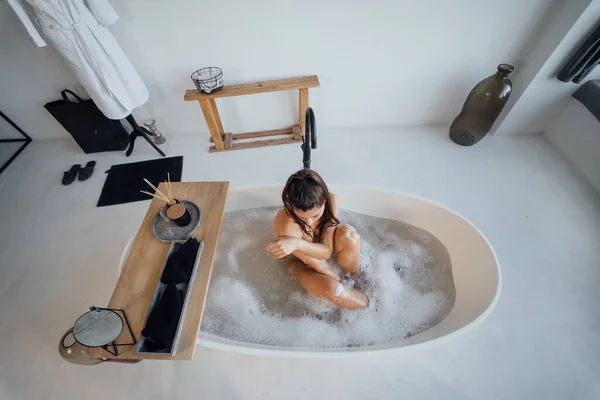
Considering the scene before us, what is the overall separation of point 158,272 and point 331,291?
72 cm

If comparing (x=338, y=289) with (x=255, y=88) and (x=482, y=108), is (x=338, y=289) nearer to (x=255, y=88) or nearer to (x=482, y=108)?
(x=255, y=88)

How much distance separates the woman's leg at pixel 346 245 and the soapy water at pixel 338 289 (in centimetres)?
15

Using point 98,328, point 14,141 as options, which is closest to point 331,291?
point 98,328

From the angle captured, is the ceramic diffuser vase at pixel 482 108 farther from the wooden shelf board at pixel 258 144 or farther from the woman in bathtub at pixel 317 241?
the woman in bathtub at pixel 317 241

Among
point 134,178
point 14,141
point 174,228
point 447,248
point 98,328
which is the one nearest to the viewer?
point 98,328

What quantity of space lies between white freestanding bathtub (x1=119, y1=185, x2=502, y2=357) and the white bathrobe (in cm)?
101

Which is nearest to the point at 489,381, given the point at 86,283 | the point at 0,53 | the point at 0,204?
the point at 86,283

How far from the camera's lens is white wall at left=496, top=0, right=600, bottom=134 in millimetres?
1629

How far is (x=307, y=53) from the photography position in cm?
191

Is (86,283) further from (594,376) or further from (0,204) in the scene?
(594,376)

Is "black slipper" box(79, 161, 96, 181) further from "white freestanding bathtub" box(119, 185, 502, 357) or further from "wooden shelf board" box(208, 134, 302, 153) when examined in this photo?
"white freestanding bathtub" box(119, 185, 502, 357)

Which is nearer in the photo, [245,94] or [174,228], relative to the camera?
[174,228]

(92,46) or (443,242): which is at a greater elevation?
(92,46)

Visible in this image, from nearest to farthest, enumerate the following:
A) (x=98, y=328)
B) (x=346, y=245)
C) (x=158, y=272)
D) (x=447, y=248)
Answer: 1. (x=98, y=328)
2. (x=158, y=272)
3. (x=346, y=245)
4. (x=447, y=248)
